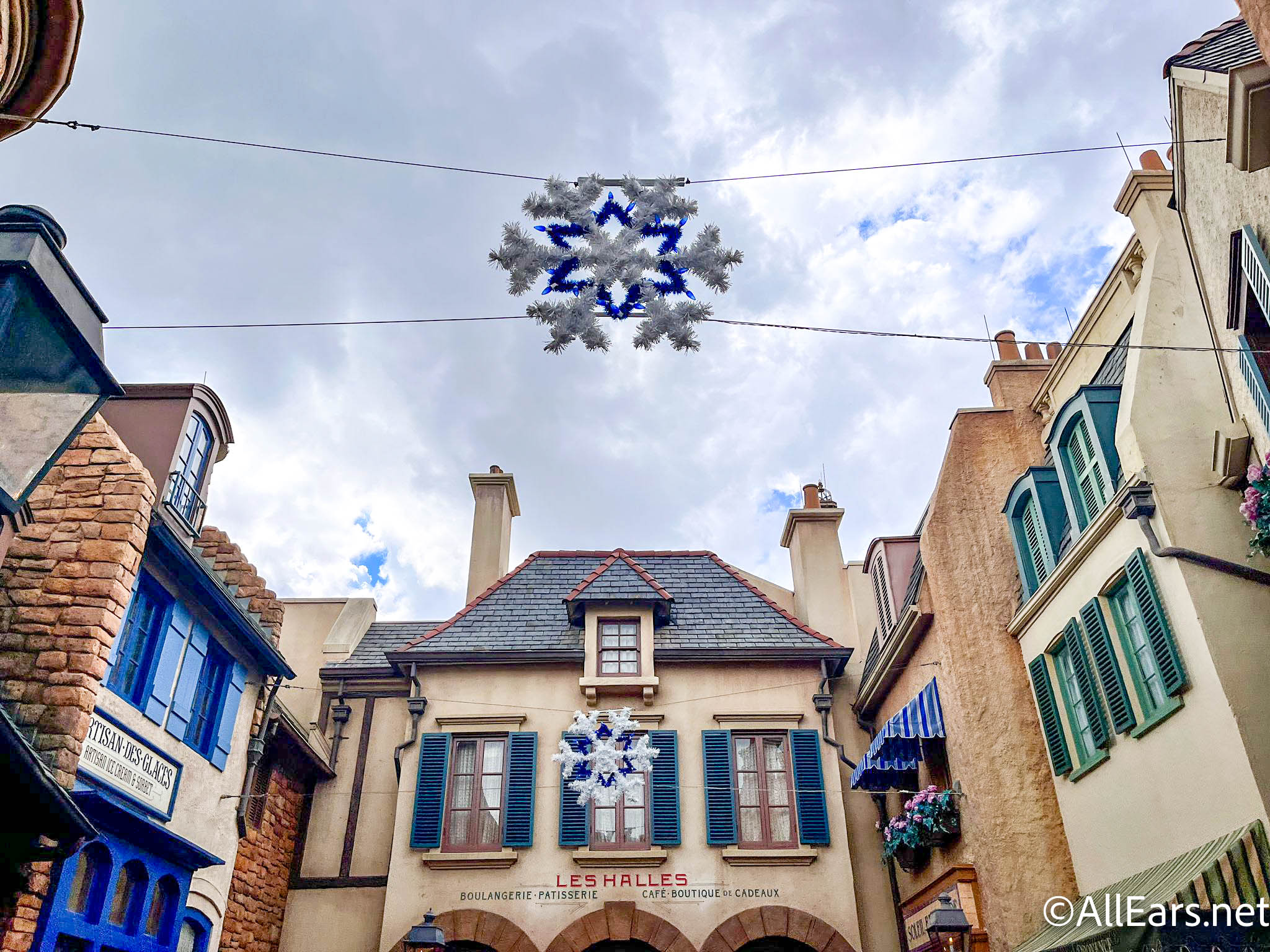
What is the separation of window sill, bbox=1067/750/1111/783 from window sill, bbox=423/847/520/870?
298 inches

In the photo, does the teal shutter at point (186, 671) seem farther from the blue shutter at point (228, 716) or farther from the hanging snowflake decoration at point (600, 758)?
the hanging snowflake decoration at point (600, 758)

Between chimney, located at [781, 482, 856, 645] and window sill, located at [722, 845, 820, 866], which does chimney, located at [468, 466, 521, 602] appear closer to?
chimney, located at [781, 482, 856, 645]

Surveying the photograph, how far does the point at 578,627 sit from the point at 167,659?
691cm

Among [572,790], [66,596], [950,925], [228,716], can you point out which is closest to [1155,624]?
[950,925]

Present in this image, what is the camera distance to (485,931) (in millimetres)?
13039

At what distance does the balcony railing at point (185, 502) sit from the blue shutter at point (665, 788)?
7092 mm

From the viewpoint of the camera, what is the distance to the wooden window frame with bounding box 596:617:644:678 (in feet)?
49.3

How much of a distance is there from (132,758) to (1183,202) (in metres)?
11.5

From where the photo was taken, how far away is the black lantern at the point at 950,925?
9.93 metres

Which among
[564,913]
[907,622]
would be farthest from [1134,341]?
[564,913]

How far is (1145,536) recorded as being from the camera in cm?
853

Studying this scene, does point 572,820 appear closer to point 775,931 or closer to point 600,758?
point 600,758

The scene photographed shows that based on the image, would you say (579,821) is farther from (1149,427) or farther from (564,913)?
(1149,427)

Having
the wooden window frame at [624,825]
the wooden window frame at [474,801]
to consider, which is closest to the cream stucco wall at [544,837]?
the wooden window frame at [474,801]
